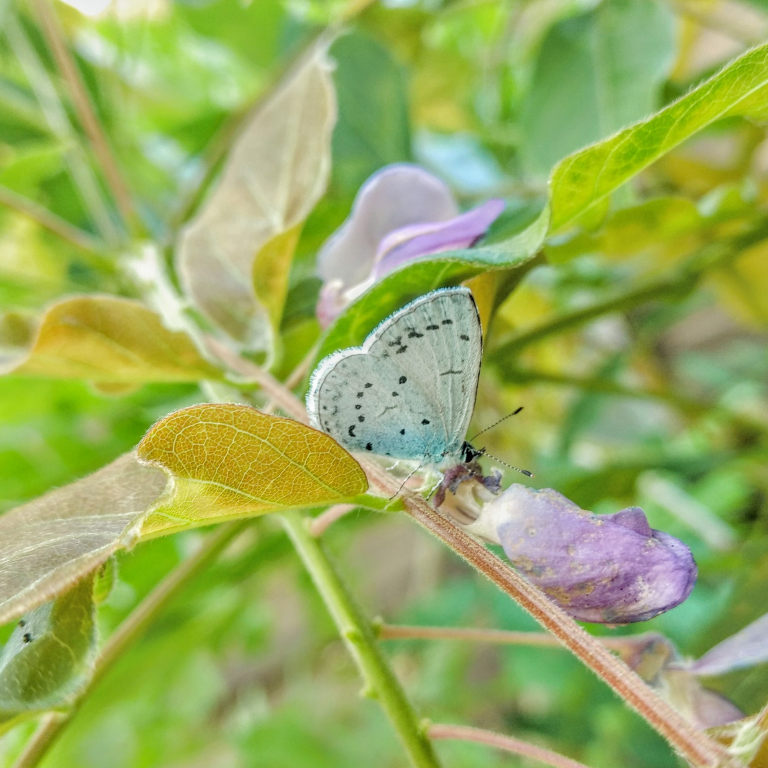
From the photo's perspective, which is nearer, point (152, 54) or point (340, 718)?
point (152, 54)

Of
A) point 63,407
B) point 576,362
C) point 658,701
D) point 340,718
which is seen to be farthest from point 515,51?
point 340,718

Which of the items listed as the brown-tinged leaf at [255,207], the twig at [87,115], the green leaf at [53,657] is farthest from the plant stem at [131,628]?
the twig at [87,115]

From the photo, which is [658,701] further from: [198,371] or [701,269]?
[701,269]

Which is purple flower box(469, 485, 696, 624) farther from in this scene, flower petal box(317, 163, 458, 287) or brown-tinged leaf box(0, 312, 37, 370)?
brown-tinged leaf box(0, 312, 37, 370)

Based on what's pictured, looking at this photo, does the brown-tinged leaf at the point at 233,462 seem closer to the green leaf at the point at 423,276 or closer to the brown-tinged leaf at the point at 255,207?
the green leaf at the point at 423,276

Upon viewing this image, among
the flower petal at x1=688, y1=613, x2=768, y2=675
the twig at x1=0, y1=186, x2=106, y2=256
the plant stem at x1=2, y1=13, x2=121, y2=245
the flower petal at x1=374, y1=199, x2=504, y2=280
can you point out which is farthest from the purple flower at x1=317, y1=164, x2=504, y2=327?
the plant stem at x1=2, y1=13, x2=121, y2=245
